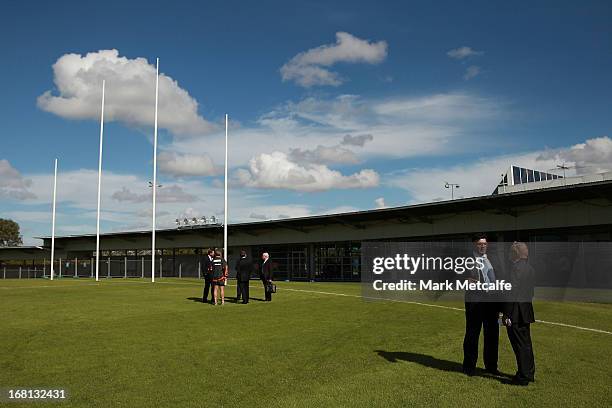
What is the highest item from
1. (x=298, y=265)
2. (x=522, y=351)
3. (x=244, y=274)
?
(x=244, y=274)

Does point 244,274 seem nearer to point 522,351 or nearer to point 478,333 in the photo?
point 478,333

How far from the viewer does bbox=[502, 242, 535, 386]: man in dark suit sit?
7.90 m

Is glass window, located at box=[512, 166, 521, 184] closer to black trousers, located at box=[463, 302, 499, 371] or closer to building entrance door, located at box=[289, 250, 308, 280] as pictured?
building entrance door, located at box=[289, 250, 308, 280]

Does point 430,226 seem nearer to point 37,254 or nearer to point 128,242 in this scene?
point 128,242

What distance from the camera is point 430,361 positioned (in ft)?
31.0

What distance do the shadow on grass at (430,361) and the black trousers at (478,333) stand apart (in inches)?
8.1

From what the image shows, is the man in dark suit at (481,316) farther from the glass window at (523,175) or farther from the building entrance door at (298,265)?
the building entrance door at (298,265)

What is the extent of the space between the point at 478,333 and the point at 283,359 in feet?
11.1

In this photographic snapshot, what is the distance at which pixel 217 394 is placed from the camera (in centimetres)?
727

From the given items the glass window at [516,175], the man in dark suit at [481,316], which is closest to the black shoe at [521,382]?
the man in dark suit at [481,316]

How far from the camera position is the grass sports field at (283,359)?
7.23 meters

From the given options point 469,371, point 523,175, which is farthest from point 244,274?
point 523,175

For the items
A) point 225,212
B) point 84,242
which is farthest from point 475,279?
point 84,242

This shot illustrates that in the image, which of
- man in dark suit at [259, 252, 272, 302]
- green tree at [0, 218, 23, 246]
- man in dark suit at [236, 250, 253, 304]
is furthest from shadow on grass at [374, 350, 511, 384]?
green tree at [0, 218, 23, 246]
